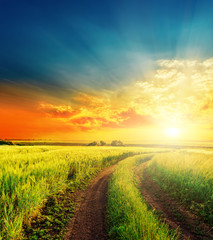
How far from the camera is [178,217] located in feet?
23.4

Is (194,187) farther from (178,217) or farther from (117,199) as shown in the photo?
(117,199)

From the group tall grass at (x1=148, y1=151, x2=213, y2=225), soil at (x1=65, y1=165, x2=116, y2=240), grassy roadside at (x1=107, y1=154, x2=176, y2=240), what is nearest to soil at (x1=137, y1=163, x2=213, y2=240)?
tall grass at (x1=148, y1=151, x2=213, y2=225)

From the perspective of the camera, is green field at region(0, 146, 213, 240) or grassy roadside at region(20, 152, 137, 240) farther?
grassy roadside at region(20, 152, 137, 240)

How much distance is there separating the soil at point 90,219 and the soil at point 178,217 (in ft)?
9.06

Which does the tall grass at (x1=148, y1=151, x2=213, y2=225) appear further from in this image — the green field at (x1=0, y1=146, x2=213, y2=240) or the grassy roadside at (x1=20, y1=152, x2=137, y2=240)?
the grassy roadside at (x1=20, y1=152, x2=137, y2=240)

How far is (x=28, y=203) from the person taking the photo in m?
6.02

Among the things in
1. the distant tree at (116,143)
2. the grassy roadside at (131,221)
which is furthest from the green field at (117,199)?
the distant tree at (116,143)

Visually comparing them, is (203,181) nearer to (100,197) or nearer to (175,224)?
(175,224)

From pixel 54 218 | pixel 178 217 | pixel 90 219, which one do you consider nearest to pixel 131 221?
pixel 90 219

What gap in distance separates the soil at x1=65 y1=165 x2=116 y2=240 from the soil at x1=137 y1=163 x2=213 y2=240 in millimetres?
2763

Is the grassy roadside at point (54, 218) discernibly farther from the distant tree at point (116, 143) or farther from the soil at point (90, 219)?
the distant tree at point (116, 143)

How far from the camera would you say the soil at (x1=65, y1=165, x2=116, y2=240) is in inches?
216

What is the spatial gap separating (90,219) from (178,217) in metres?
4.40

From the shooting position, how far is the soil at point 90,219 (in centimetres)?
548
